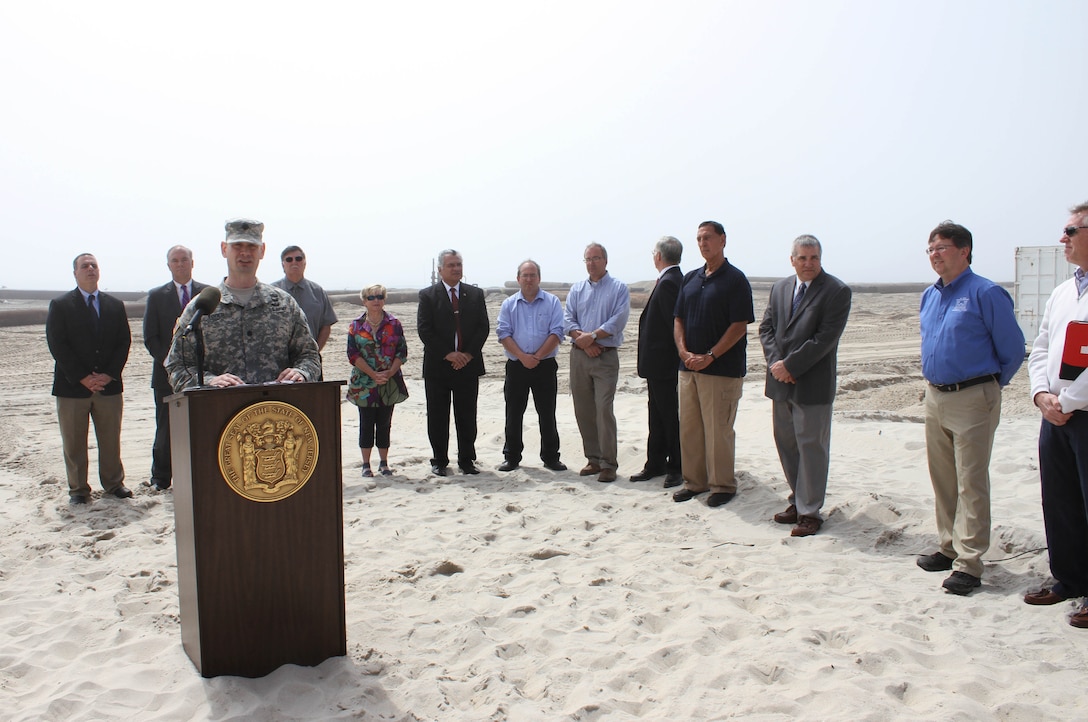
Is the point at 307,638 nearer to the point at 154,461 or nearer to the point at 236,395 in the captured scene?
the point at 236,395

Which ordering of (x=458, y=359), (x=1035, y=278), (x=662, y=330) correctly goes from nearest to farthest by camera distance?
1. (x=662, y=330)
2. (x=458, y=359)
3. (x=1035, y=278)

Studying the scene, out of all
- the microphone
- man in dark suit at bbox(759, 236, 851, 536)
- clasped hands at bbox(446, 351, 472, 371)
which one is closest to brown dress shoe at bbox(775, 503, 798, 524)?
man in dark suit at bbox(759, 236, 851, 536)

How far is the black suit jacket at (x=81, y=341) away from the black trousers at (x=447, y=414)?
93.9 inches

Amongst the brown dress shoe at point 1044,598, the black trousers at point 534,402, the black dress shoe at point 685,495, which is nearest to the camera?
the brown dress shoe at point 1044,598

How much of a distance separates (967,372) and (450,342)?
13.3 feet

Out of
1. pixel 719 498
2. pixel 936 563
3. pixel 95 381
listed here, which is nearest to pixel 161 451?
pixel 95 381

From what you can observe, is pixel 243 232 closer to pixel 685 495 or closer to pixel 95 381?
pixel 95 381

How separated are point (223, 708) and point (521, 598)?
153 cm

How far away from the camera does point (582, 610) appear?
3.83 meters

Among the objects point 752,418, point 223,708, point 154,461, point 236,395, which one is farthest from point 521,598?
point 752,418

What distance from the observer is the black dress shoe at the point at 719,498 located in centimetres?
573

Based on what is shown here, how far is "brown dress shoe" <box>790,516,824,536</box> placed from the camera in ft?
16.3

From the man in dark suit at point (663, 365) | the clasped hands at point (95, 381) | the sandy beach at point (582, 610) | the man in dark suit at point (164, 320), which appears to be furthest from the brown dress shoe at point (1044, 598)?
the clasped hands at point (95, 381)

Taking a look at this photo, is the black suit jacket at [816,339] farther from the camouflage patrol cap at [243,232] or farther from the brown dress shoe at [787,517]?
the camouflage patrol cap at [243,232]
